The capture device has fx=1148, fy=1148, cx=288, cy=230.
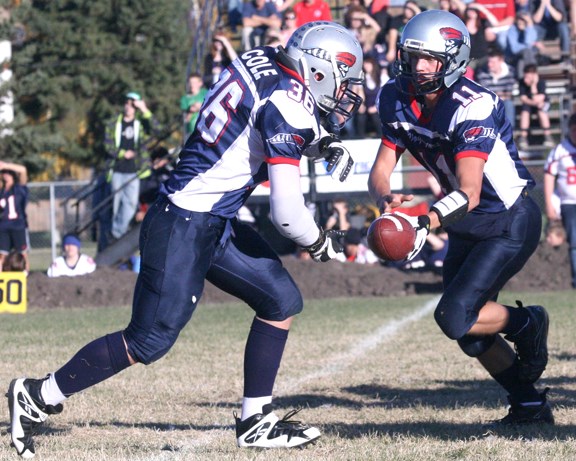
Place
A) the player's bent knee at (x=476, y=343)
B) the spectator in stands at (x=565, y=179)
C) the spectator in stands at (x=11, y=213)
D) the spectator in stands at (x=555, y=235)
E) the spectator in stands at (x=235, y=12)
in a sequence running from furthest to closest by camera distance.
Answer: the spectator in stands at (x=235, y=12), the spectator in stands at (x=11, y=213), the spectator in stands at (x=555, y=235), the spectator in stands at (x=565, y=179), the player's bent knee at (x=476, y=343)

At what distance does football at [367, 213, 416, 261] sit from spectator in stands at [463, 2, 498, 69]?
Answer: 10566 mm

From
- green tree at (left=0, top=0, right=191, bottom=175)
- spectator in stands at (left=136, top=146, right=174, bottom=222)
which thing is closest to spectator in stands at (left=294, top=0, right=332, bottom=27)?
spectator in stands at (left=136, top=146, right=174, bottom=222)

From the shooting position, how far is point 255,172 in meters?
5.18

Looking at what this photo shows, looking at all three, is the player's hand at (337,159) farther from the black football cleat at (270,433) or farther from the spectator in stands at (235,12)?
the spectator in stands at (235,12)

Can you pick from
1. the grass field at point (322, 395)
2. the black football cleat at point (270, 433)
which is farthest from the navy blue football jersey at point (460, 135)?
the black football cleat at point (270, 433)

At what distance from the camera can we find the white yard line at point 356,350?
7387 mm

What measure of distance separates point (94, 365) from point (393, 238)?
1.45 metres

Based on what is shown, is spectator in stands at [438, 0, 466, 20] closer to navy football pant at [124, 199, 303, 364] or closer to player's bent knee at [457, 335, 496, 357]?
player's bent knee at [457, 335, 496, 357]

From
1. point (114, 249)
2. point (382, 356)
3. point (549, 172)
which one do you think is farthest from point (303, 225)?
point (114, 249)

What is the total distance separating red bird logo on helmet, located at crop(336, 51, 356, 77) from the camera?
5.09 metres

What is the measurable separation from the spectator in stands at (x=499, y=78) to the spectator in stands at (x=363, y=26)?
64.1 inches

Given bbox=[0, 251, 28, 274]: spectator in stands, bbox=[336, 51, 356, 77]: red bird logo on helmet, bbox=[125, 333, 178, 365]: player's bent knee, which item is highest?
bbox=[336, 51, 356, 77]: red bird logo on helmet

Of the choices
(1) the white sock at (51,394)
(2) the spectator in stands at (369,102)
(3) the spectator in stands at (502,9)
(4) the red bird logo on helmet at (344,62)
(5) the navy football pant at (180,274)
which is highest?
(4) the red bird logo on helmet at (344,62)

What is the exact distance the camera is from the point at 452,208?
5.07 metres
